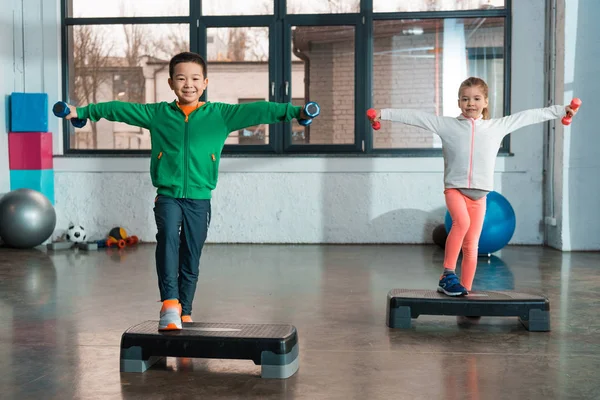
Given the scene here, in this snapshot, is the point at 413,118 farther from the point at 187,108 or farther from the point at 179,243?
the point at 179,243

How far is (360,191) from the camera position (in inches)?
304

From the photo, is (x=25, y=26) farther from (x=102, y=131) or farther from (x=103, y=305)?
(x=103, y=305)

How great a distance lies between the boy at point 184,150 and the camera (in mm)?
3242

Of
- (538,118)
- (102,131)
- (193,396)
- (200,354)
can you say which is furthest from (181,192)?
(102,131)

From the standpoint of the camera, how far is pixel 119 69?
8000 mm

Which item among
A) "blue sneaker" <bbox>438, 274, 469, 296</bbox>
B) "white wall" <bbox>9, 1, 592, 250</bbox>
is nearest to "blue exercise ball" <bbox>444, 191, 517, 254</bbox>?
"white wall" <bbox>9, 1, 592, 250</bbox>

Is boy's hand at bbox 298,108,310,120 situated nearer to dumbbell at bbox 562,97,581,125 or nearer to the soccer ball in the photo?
dumbbell at bbox 562,97,581,125

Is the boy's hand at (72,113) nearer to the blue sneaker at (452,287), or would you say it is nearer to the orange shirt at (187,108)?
the orange shirt at (187,108)

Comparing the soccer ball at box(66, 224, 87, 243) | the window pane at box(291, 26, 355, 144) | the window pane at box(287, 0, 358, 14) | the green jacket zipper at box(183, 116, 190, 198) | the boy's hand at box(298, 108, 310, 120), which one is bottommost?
the soccer ball at box(66, 224, 87, 243)

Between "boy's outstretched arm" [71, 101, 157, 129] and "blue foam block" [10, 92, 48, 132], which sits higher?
"blue foam block" [10, 92, 48, 132]

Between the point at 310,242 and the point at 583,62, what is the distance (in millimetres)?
3104

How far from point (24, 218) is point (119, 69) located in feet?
6.31

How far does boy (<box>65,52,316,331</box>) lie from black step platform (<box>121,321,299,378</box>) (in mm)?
236

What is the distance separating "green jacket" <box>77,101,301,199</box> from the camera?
3.28 m
